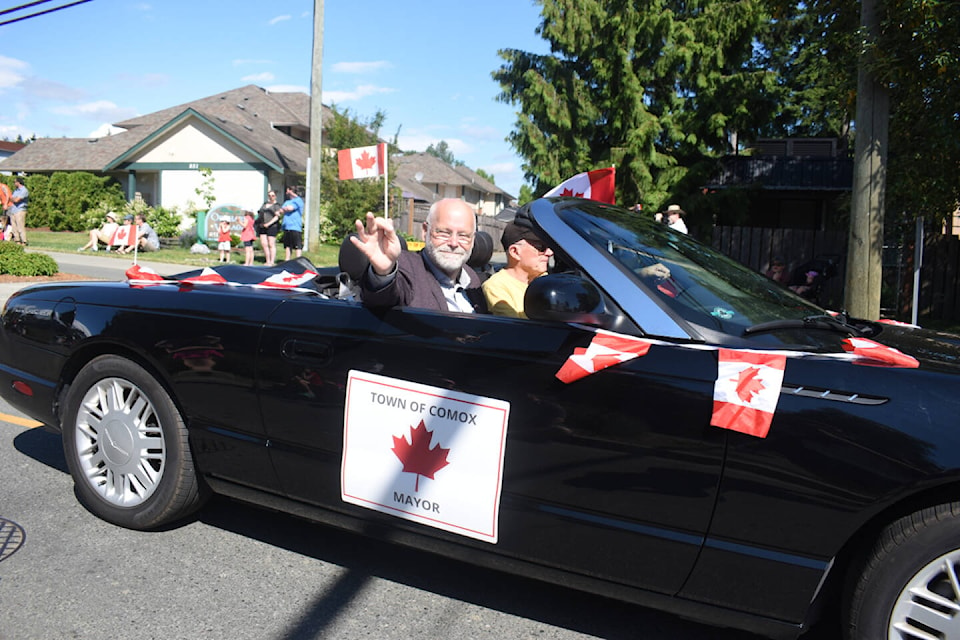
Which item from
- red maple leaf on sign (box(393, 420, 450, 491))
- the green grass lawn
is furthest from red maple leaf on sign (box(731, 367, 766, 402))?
the green grass lawn

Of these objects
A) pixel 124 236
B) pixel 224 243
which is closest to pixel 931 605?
pixel 224 243

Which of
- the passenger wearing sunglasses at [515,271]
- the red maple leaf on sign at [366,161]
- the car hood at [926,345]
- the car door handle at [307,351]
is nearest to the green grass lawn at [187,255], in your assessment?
the red maple leaf on sign at [366,161]

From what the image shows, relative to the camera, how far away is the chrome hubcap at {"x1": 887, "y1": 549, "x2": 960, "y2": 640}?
2.03 metres

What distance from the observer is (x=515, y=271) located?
11.6ft

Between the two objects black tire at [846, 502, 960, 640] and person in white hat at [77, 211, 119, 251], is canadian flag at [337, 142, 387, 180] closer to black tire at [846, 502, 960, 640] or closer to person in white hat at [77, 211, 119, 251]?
person in white hat at [77, 211, 119, 251]

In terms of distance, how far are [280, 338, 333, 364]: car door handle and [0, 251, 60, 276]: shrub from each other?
12.7 metres

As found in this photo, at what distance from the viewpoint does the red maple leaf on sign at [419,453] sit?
2.66 meters

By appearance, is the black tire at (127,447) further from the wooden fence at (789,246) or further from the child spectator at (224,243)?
the child spectator at (224,243)

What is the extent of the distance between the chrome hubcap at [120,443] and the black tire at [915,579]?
8.80 feet

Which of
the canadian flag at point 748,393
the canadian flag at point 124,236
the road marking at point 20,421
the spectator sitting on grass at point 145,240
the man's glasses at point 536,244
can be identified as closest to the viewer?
the canadian flag at point 748,393

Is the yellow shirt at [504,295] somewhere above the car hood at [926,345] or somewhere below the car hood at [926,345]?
above

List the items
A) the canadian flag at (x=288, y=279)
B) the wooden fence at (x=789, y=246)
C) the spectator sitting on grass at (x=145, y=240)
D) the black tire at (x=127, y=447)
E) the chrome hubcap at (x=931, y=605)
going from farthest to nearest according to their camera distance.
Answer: the spectator sitting on grass at (x=145, y=240) → the wooden fence at (x=789, y=246) → the canadian flag at (x=288, y=279) → the black tire at (x=127, y=447) → the chrome hubcap at (x=931, y=605)

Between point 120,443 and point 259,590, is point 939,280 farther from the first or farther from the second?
point 120,443

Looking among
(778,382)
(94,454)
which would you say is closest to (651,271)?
(778,382)
